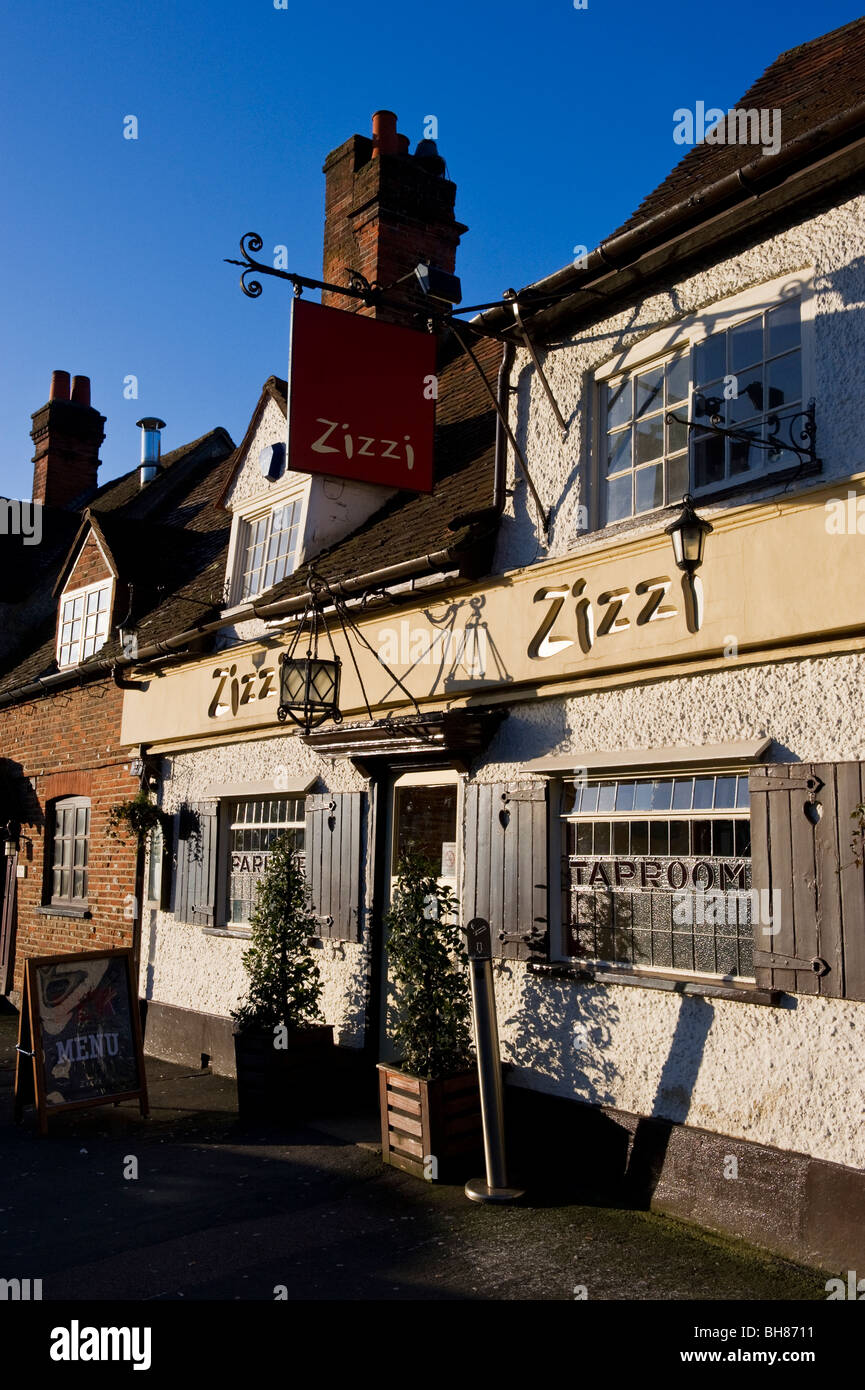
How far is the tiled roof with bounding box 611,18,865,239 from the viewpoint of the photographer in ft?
21.4

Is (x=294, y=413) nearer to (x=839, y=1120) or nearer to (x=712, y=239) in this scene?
(x=712, y=239)

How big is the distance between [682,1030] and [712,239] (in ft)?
14.8

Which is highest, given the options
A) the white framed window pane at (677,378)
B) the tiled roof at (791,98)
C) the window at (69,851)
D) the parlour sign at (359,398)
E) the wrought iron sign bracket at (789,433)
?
the tiled roof at (791,98)

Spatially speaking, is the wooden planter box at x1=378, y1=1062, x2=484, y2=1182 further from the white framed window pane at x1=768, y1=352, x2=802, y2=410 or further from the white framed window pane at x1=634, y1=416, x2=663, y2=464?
the white framed window pane at x1=768, y1=352, x2=802, y2=410

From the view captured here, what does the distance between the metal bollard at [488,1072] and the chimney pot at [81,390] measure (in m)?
16.7

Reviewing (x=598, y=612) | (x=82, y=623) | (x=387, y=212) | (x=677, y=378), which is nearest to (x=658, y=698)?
(x=598, y=612)

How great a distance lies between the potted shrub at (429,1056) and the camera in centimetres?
649

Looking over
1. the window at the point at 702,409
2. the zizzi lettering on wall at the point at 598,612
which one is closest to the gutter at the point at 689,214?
the window at the point at 702,409

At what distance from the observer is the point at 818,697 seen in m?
5.46

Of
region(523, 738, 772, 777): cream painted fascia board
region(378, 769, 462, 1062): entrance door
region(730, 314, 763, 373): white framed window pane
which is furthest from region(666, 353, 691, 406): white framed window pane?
region(378, 769, 462, 1062): entrance door

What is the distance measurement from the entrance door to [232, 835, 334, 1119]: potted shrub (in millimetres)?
565

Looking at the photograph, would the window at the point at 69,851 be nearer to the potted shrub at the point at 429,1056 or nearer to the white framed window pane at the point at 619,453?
the potted shrub at the point at 429,1056

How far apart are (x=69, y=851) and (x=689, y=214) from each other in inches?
427

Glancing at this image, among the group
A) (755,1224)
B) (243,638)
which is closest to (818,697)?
(755,1224)
